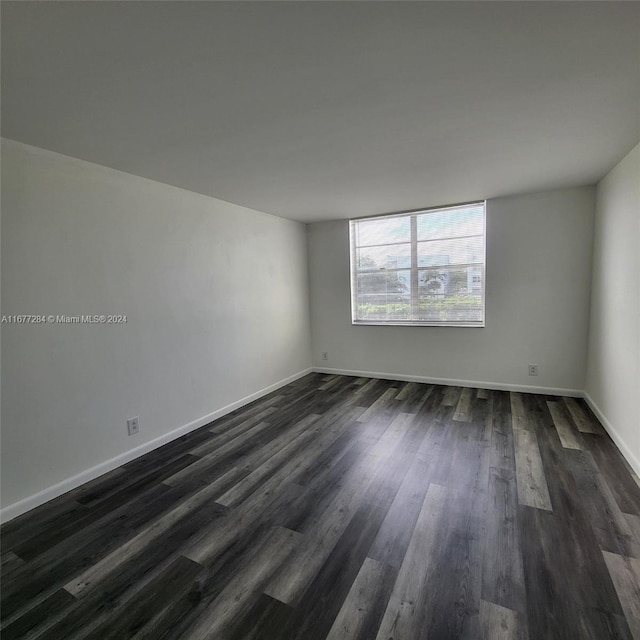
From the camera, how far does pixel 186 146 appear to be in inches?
86.0

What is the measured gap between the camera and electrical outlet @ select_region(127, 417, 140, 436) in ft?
8.86

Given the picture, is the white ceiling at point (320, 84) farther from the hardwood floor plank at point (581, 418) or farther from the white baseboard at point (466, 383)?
the white baseboard at point (466, 383)

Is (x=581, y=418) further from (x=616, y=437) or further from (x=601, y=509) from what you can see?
(x=601, y=509)

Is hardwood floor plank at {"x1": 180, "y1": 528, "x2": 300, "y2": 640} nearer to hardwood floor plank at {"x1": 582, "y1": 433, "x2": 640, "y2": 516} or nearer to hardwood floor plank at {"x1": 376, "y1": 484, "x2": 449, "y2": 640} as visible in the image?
hardwood floor plank at {"x1": 376, "y1": 484, "x2": 449, "y2": 640}

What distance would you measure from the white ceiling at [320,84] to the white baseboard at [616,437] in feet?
7.34

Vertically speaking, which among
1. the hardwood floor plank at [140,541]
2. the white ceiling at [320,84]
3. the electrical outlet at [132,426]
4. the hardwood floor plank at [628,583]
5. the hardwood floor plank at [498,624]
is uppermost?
the white ceiling at [320,84]

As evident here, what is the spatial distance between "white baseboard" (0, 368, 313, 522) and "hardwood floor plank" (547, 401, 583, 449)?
10.4 feet

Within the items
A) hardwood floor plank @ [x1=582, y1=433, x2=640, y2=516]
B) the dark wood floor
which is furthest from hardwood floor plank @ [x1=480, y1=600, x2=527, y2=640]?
hardwood floor plank @ [x1=582, y1=433, x2=640, y2=516]

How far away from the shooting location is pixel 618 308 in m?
2.74

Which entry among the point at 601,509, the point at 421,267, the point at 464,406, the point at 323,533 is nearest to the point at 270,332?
the point at 421,267

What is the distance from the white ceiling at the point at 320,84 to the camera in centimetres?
118

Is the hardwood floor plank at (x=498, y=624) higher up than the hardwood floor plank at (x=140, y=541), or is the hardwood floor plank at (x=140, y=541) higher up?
the hardwood floor plank at (x=498, y=624)

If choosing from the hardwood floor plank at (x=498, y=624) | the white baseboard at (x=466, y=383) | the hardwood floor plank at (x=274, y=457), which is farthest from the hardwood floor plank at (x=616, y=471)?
the hardwood floor plank at (x=274, y=457)

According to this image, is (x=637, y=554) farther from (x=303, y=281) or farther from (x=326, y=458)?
(x=303, y=281)
